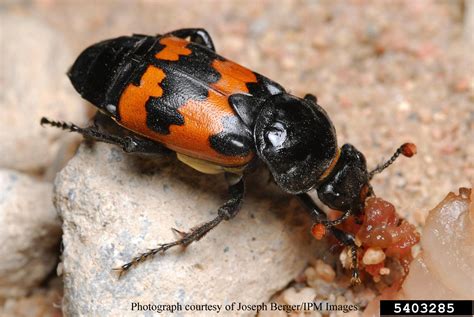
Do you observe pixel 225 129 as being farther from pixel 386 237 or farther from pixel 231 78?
pixel 386 237

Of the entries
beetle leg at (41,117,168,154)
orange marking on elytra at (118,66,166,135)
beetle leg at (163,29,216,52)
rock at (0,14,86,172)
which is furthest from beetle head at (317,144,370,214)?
rock at (0,14,86,172)

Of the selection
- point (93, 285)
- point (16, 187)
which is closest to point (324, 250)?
point (93, 285)

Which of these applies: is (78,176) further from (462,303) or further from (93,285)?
(462,303)

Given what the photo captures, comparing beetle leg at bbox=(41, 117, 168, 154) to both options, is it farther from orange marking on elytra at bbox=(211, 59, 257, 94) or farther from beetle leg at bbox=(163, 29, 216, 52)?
beetle leg at bbox=(163, 29, 216, 52)

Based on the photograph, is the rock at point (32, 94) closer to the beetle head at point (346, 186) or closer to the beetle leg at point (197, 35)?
the beetle leg at point (197, 35)

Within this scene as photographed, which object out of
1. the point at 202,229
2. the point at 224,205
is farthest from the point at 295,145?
the point at 202,229
